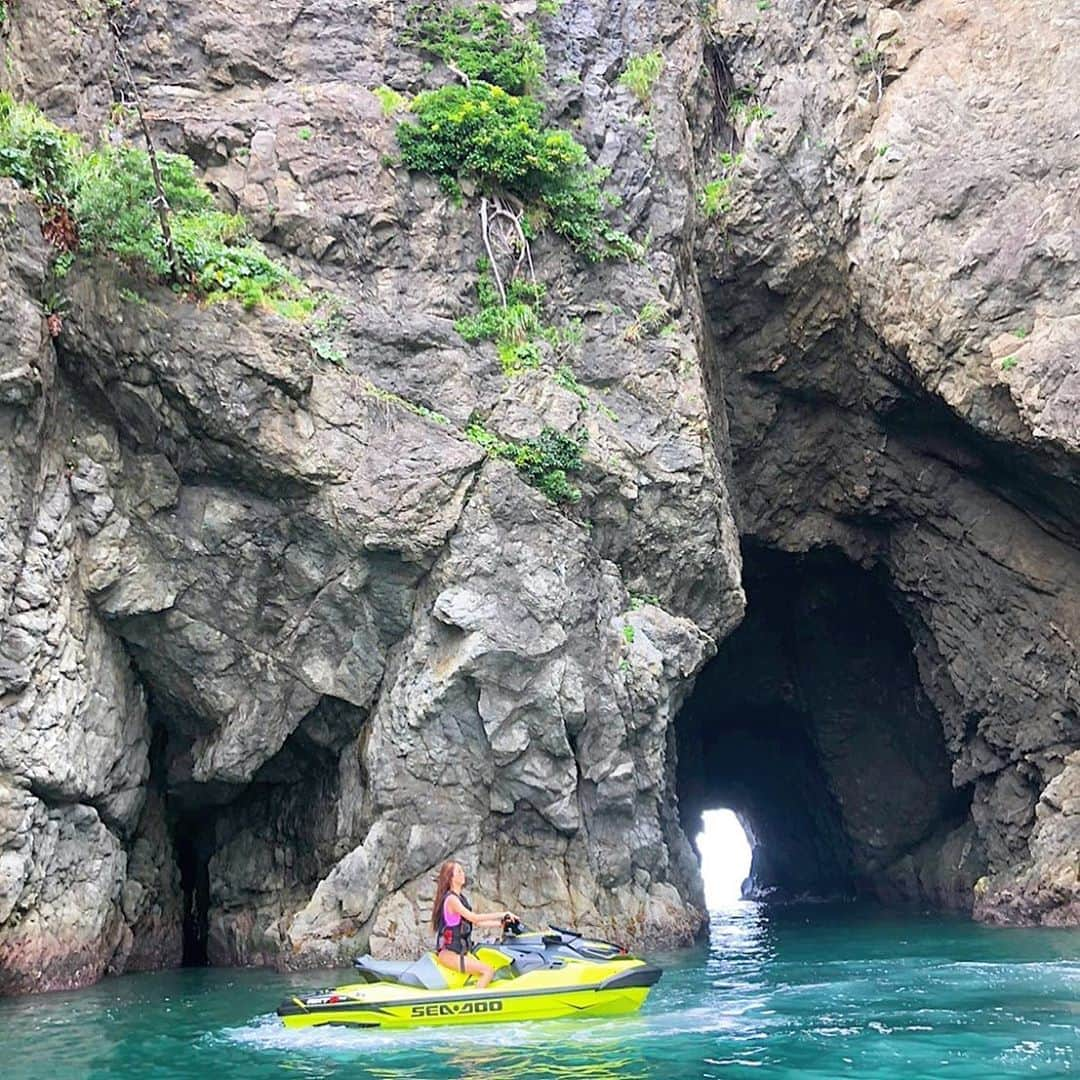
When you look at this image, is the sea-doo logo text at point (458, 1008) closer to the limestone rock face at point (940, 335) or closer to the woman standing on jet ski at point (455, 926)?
the woman standing on jet ski at point (455, 926)

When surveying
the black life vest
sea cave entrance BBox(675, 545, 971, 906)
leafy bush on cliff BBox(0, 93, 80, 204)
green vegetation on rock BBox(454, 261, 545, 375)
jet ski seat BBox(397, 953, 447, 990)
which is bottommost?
jet ski seat BBox(397, 953, 447, 990)

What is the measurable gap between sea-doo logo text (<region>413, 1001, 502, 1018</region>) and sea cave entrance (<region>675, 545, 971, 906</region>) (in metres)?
15.4

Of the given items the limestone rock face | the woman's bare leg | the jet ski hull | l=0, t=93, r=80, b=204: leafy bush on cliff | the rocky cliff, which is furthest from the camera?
the limestone rock face

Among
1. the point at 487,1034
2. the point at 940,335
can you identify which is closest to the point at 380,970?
the point at 487,1034

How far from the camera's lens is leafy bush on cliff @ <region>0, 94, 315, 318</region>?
15.8m

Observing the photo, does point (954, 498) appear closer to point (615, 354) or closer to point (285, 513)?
point (615, 354)

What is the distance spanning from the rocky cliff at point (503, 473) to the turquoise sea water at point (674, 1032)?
8.65 ft

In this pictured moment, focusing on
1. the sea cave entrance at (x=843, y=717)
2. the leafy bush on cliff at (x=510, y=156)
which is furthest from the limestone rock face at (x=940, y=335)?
the sea cave entrance at (x=843, y=717)

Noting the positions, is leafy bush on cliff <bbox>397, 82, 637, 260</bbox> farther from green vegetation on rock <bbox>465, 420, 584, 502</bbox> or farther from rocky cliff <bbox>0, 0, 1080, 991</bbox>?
green vegetation on rock <bbox>465, 420, 584, 502</bbox>

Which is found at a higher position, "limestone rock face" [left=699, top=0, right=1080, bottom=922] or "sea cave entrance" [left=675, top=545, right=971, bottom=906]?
"limestone rock face" [left=699, top=0, right=1080, bottom=922]

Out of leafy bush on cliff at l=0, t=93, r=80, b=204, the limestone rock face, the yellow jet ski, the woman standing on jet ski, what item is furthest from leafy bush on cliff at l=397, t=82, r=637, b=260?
the yellow jet ski

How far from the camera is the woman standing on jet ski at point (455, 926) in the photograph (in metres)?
11.8

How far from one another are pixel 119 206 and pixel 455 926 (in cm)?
1002

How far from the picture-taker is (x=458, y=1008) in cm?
1125
